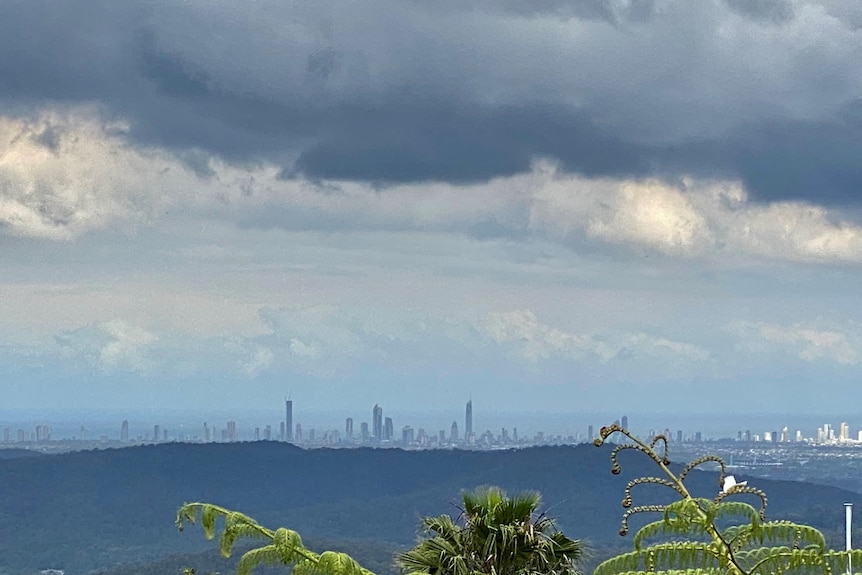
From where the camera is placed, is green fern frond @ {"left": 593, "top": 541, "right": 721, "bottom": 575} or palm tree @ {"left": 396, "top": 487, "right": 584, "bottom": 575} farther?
palm tree @ {"left": 396, "top": 487, "right": 584, "bottom": 575}

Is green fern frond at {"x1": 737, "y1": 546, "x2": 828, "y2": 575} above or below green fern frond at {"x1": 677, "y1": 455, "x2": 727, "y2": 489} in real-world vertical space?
below

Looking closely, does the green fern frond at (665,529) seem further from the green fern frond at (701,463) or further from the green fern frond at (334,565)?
the green fern frond at (334,565)

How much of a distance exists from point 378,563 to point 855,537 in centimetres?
3927

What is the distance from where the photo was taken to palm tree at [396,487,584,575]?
49.3 ft

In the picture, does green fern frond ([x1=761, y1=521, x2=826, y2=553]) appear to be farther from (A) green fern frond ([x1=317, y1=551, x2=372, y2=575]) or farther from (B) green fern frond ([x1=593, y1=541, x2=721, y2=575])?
(A) green fern frond ([x1=317, y1=551, x2=372, y2=575])

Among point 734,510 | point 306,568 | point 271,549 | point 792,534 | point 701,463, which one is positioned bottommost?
point 306,568

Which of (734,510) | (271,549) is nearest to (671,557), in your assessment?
(734,510)

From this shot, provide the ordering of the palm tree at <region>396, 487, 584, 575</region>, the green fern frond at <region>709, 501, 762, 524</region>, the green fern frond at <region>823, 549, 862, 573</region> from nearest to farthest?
the green fern frond at <region>709, 501, 762, 524</region> < the green fern frond at <region>823, 549, 862, 573</region> < the palm tree at <region>396, 487, 584, 575</region>

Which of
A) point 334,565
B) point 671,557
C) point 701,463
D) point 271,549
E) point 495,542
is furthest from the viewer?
point 495,542

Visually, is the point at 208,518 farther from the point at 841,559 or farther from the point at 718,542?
the point at 841,559

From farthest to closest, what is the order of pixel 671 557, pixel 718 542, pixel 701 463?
pixel 671 557
pixel 718 542
pixel 701 463

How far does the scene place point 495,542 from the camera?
15.2 meters

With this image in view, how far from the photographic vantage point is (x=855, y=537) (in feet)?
357

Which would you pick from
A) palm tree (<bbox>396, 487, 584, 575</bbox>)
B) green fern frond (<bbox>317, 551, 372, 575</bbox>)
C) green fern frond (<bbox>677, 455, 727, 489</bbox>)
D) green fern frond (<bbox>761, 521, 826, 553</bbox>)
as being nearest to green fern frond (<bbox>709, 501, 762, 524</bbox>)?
green fern frond (<bbox>761, 521, 826, 553</bbox>)
